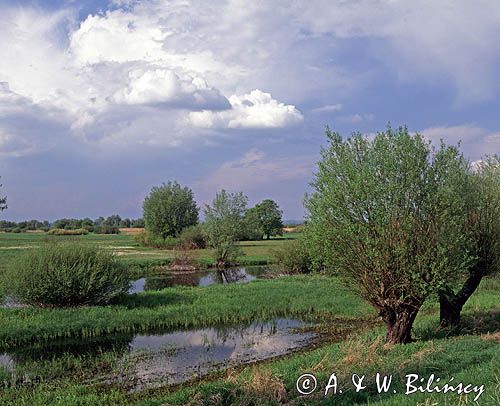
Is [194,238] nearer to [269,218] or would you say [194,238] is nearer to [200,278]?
[200,278]

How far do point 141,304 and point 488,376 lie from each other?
71.8ft

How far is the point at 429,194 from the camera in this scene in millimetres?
17094

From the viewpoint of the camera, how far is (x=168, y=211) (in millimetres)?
90875

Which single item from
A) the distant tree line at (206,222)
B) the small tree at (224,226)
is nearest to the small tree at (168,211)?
the distant tree line at (206,222)

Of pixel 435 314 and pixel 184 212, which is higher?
pixel 184 212

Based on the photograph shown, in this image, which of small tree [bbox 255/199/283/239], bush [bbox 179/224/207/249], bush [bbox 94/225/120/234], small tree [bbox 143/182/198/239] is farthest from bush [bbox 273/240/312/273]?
bush [bbox 94/225/120/234]

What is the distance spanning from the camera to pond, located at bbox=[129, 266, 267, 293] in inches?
1672

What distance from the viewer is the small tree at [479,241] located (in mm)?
19531

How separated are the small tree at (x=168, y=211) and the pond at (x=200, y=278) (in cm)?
3568

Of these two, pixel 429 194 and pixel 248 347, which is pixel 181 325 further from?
pixel 429 194

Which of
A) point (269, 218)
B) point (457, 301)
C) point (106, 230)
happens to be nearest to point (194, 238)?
point (269, 218)

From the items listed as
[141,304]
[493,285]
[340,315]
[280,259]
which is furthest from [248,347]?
[280,259]

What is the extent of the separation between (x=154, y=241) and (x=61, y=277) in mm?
64008

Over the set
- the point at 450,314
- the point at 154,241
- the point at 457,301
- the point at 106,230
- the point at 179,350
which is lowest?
the point at 179,350
